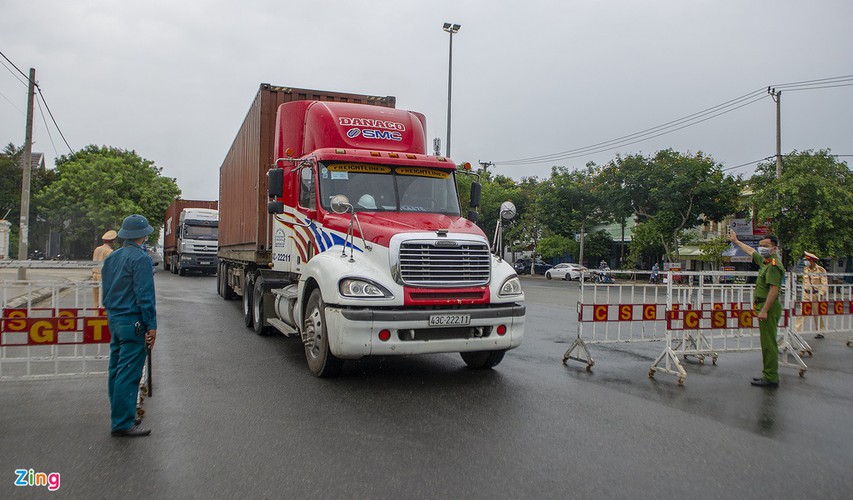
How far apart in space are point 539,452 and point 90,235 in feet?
171

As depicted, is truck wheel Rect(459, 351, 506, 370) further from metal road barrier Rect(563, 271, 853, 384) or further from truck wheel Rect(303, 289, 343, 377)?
truck wheel Rect(303, 289, 343, 377)

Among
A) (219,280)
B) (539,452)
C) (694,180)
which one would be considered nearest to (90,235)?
(219,280)

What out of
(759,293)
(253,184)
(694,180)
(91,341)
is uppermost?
(694,180)

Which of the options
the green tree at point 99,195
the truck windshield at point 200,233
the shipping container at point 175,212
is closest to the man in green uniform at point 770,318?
the truck windshield at point 200,233

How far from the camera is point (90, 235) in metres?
49.1

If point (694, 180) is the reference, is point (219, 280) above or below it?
below

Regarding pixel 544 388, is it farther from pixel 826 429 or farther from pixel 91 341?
pixel 91 341

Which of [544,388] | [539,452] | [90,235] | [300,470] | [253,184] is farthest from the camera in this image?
[90,235]

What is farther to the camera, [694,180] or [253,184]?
[694,180]

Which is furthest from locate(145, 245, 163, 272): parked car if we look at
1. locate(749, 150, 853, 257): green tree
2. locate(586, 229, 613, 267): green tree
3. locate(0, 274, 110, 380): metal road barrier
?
locate(586, 229, 613, 267): green tree

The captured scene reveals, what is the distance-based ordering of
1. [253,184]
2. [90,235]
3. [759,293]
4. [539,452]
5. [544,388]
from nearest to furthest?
[539,452] → [544,388] → [759,293] → [253,184] → [90,235]

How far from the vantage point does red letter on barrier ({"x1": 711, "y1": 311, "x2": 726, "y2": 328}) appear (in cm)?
834

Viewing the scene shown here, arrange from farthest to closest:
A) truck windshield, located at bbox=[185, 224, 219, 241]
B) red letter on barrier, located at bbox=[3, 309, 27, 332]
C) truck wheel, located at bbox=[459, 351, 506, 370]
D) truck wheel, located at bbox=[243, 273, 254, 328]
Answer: truck windshield, located at bbox=[185, 224, 219, 241] → truck wheel, located at bbox=[243, 273, 254, 328] → truck wheel, located at bbox=[459, 351, 506, 370] → red letter on barrier, located at bbox=[3, 309, 27, 332]

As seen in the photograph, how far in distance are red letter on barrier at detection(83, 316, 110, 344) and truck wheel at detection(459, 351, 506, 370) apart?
412 centimetres
